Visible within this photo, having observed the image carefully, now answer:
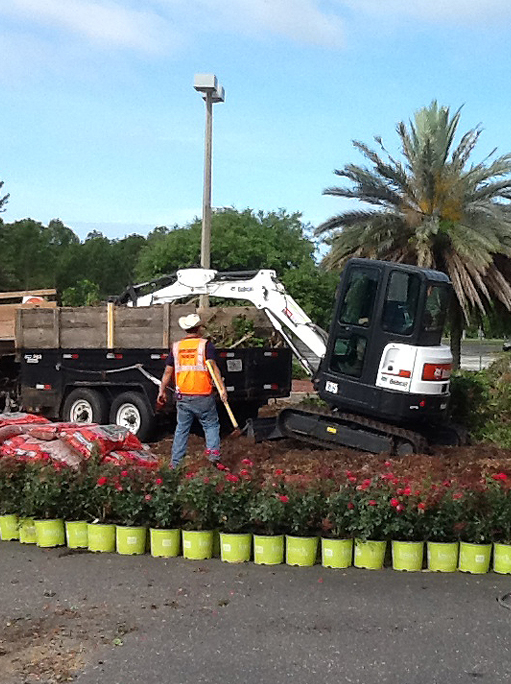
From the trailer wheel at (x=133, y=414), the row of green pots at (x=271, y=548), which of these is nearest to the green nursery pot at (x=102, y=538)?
the row of green pots at (x=271, y=548)

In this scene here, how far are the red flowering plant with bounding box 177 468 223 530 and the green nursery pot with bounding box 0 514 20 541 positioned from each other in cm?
149

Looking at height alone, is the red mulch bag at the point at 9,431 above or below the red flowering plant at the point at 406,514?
above

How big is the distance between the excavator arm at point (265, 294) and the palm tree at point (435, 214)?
4.73 metres

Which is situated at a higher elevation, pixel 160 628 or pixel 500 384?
pixel 500 384

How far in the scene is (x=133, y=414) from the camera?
13086 millimetres

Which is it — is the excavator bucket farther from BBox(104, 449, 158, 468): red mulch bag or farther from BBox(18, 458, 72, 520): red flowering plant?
BBox(18, 458, 72, 520): red flowering plant

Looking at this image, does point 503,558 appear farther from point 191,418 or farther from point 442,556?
point 191,418

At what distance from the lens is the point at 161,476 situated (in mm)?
7402

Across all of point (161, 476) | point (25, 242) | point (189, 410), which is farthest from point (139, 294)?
point (25, 242)

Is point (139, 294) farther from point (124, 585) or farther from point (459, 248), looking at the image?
point (124, 585)

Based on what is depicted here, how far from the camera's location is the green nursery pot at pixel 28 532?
7539mm

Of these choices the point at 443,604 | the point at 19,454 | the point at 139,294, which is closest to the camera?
the point at 443,604

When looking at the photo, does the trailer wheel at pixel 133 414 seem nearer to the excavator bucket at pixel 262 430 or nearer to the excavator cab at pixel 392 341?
the excavator bucket at pixel 262 430

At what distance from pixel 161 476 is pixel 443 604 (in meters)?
2.50
